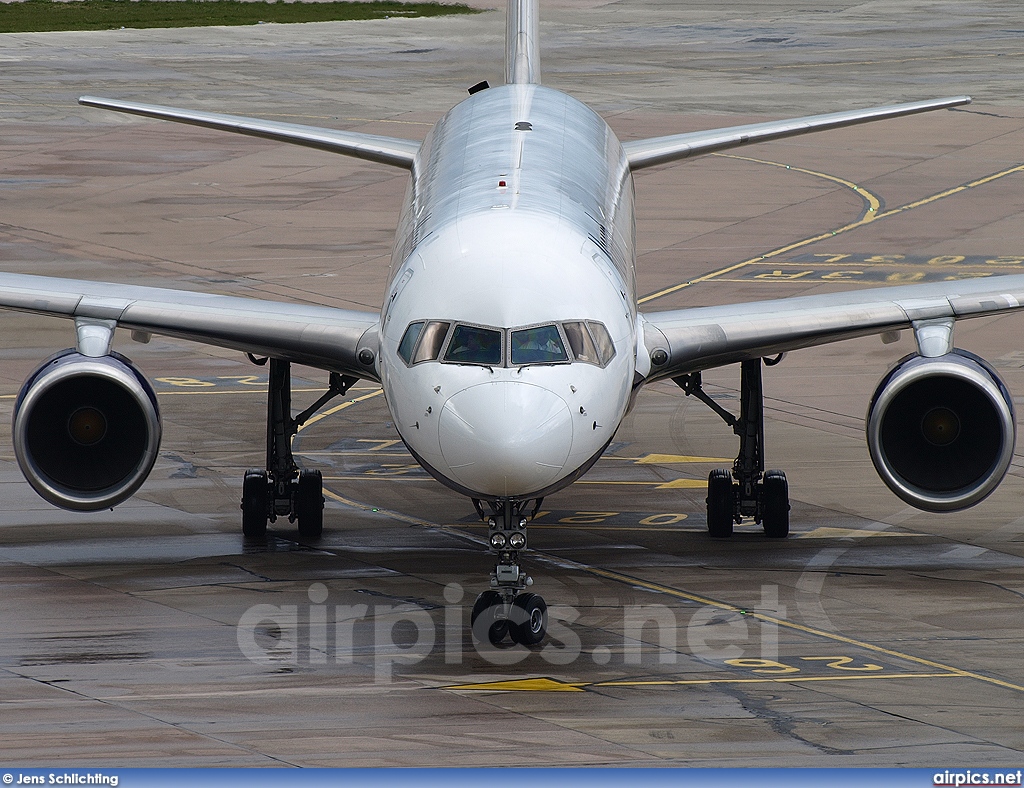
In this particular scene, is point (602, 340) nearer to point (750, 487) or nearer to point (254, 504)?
point (750, 487)

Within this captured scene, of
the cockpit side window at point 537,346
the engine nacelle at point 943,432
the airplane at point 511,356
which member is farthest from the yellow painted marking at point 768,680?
the cockpit side window at point 537,346

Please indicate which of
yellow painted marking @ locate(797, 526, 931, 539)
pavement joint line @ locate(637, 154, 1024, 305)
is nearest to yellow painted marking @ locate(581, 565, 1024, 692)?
yellow painted marking @ locate(797, 526, 931, 539)

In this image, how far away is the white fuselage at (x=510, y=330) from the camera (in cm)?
1642

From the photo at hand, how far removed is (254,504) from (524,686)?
255 inches

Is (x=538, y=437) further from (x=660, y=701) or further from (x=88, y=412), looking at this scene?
(x=88, y=412)

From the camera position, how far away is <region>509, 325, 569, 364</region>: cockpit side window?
16859 mm

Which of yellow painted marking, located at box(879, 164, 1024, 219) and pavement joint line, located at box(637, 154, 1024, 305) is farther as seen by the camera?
yellow painted marking, located at box(879, 164, 1024, 219)

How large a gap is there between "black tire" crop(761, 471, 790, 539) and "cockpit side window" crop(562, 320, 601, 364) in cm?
537

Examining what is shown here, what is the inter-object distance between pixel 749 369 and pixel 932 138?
105ft

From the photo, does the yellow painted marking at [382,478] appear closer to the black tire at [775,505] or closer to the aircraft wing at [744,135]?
the black tire at [775,505]

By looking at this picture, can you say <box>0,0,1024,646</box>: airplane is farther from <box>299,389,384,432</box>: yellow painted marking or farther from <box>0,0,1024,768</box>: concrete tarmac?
<box>299,389,384,432</box>: yellow painted marking

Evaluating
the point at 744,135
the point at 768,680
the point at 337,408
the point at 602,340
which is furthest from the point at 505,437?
the point at 337,408

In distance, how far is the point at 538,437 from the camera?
16.3 m

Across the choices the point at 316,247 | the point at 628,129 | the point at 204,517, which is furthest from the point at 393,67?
the point at 204,517
